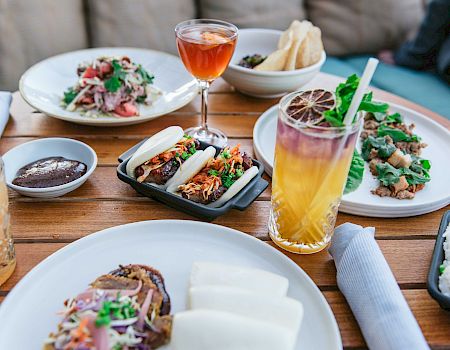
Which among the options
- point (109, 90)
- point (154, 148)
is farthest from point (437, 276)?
point (109, 90)

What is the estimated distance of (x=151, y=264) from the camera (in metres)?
0.98

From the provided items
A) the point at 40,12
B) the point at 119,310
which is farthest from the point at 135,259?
the point at 40,12

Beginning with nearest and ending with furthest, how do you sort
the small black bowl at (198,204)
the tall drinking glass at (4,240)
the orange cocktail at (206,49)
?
1. the tall drinking glass at (4,240)
2. the small black bowl at (198,204)
3. the orange cocktail at (206,49)

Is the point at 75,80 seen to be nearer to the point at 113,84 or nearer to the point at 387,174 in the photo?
the point at 113,84

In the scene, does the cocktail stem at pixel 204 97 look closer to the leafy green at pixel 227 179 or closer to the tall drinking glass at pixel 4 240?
the leafy green at pixel 227 179

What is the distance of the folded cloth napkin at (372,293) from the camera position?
0.81m

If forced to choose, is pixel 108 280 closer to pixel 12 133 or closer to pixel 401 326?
pixel 401 326

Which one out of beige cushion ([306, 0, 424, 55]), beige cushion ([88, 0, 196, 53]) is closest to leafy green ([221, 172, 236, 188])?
beige cushion ([88, 0, 196, 53])

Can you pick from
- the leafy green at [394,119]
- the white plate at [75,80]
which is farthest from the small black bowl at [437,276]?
A: the white plate at [75,80]

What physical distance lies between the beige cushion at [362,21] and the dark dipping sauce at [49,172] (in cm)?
204

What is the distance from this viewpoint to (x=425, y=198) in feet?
4.00

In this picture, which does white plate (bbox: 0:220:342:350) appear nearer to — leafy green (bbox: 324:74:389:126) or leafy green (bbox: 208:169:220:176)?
leafy green (bbox: 208:169:220:176)

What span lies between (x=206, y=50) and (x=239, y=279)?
0.73 m

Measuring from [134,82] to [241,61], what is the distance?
412 millimetres
